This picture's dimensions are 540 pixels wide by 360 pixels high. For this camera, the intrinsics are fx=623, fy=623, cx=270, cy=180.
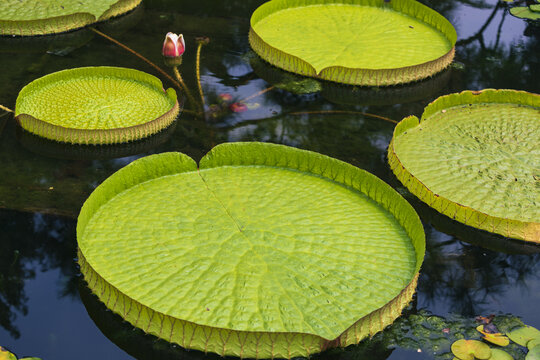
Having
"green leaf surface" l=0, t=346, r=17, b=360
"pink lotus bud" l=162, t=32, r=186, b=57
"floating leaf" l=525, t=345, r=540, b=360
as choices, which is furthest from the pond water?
"pink lotus bud" l=162, t=32, r=186, b=57

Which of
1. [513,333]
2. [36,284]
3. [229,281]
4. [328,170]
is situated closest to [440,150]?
[328,170]

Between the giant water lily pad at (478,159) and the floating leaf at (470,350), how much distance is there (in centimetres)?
81

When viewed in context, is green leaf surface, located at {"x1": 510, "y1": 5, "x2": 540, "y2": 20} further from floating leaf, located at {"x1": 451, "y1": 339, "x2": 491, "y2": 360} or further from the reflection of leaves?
the reflection of leaves

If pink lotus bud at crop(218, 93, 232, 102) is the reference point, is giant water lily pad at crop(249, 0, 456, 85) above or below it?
above

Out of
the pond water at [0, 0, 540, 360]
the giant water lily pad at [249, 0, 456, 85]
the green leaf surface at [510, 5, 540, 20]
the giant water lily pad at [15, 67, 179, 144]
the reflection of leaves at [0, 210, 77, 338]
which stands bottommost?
the reflection of leaves at [0, 210, 77, 338]

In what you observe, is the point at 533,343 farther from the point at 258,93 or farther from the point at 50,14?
the point at 50,14

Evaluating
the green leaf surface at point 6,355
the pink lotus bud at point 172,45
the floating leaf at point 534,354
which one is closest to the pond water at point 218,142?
the green leaf surface at point 6,355

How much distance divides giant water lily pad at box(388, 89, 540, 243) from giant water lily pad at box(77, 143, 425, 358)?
0.43m

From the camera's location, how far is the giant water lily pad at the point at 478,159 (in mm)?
3406

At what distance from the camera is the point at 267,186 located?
135 inches

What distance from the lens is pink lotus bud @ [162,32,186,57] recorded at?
13.9 ft

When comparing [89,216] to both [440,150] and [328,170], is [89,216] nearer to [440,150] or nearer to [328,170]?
[328,170]

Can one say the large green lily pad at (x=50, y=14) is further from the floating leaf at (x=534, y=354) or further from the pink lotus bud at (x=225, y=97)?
the floating leaf at (x=534, y=354)

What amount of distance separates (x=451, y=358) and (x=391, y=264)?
510 mm
